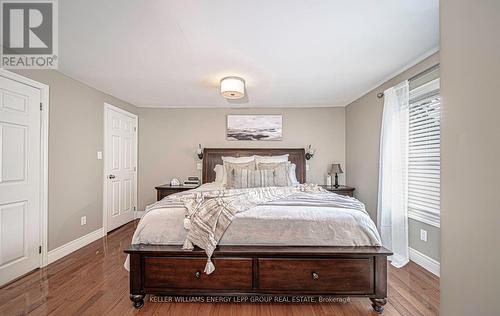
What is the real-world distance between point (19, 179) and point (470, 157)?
11.4ft

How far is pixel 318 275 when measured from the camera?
190 centimetres

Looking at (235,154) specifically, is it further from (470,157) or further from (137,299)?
(470,157)

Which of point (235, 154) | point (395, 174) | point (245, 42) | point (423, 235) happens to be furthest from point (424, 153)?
point (235, 154)

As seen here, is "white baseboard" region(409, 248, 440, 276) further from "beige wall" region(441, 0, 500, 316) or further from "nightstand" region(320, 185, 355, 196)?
"beige wall" region(441, 0, 500, 316)

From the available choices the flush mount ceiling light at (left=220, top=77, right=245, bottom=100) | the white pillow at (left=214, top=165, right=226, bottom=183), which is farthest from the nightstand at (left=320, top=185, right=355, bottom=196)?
the flush mount ceiling light at (left=220, top=77, right=245, bottom=100)

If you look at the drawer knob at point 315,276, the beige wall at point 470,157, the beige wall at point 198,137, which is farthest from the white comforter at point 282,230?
the beige wall at point 198,137

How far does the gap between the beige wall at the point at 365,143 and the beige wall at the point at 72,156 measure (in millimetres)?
4202

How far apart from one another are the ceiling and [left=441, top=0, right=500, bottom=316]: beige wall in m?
1.32

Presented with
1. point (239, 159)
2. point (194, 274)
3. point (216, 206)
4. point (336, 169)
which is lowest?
point (194, 274)

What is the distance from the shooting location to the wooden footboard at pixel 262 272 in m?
1.89

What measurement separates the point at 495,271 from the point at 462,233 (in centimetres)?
11

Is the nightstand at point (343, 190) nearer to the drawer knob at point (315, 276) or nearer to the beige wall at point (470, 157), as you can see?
the drawer knob at point (315, 276)

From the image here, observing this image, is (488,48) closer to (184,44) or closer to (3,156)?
(184,44)

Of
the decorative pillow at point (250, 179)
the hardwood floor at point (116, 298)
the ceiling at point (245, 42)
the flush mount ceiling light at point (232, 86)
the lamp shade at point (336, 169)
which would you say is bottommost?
the hardwood floor at point (116, 298)
